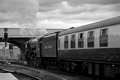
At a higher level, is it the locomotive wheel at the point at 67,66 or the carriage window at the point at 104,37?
the carriage window at the point at 104,37

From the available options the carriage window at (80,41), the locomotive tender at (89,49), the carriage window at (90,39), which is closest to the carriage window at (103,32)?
the locomotive tender at (89,49)

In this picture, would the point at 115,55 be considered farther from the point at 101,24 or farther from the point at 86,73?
the point at 86,73

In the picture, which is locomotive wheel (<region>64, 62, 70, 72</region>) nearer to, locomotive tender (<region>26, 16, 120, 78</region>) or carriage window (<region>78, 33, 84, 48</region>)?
locomotive tender (<region>26, 16, 120, 78</region>)

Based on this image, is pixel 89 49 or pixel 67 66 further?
pixel 67 66

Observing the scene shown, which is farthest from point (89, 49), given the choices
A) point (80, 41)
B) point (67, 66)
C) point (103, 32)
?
point (67, 66)

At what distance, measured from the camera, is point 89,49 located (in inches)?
621

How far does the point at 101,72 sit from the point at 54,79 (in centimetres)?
278

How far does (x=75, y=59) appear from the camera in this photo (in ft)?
60.1

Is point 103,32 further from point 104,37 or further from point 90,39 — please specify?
point 90,39

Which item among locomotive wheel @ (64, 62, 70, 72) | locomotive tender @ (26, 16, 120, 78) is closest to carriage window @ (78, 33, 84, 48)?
locomotive tender @ (26, 16, 120, 78)

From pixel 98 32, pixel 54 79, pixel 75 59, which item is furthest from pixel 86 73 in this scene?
pixel 98 32

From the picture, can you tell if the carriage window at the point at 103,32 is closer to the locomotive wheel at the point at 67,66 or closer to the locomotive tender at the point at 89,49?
the locomotive tender at the point at 89,49

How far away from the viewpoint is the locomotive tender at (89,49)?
1330cm

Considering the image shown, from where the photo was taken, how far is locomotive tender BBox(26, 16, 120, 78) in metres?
13.3
